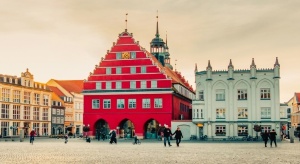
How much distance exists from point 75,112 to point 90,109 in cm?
4954

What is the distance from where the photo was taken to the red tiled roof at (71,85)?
14230 centimetres

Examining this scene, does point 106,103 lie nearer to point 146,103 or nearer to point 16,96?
point 146,103

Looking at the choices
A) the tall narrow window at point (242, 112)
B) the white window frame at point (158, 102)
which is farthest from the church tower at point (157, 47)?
the tall narrow window at point (242, 112)

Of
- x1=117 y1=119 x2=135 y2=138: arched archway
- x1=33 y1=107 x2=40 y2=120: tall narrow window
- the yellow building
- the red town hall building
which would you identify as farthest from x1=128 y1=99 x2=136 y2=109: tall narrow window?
x1=33 y1=107 x2=40 y2=120: tall narrow window

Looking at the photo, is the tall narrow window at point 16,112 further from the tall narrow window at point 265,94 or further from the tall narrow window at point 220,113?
the tall narrow window at point 265,94

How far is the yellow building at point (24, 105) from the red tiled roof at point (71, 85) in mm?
14698

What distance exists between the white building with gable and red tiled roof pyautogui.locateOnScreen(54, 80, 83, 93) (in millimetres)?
66181

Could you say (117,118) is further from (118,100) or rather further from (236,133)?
(236,133)

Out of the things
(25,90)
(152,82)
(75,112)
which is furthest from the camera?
(75,112)

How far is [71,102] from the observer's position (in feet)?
458

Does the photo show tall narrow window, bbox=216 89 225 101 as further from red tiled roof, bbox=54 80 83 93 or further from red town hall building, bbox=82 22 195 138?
red tiled roof, bbox=54 80 83 93

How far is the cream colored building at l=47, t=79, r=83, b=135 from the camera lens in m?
138

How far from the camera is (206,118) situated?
82.8m

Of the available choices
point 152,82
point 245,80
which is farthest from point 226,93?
point 152,82
